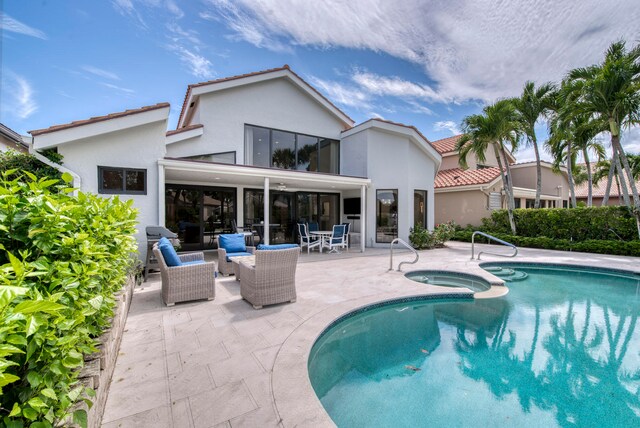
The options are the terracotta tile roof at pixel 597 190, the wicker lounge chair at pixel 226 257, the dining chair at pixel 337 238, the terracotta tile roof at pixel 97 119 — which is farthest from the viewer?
the terracotta tile roof at pixel 597 190

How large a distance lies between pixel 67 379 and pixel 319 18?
11.8m

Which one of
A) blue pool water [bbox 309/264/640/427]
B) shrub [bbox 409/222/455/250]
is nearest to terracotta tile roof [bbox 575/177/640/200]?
shrub [bbox 409/222/455/250]

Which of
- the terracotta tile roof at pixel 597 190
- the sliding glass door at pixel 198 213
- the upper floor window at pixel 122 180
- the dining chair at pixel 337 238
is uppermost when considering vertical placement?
the terracotta tile roof at pixel 597 190

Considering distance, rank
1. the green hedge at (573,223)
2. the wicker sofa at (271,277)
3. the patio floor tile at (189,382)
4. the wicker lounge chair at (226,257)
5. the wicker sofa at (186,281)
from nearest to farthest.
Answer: the patio floor tile at (189,382), the wicker sofa at (271,277), the wicker sofa at (186,281), the wicker lounge chair at (226,257), the green hedge at (573,223)

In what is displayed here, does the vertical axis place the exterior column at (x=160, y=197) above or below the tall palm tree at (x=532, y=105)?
below

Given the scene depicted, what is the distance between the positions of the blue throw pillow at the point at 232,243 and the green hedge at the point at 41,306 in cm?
505

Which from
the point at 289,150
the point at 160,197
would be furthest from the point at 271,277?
the point at 289,150

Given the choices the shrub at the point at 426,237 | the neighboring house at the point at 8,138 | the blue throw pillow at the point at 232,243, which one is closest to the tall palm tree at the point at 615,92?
the shrub at the point at 426,237

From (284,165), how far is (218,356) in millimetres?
10732

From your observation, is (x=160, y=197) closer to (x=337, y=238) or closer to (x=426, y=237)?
(x=337, y=238)

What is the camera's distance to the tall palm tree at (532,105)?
577 inches

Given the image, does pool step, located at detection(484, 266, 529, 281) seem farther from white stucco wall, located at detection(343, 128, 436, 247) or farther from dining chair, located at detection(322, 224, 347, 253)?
dining chair, located at detection(322, 224, 347, 253)

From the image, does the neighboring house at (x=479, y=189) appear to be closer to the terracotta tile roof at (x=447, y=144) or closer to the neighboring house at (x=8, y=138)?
the terracotta tile roof at (x=447, y=144)

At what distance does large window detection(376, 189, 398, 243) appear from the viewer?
548 inches
